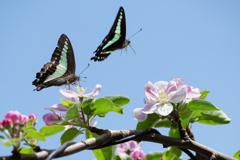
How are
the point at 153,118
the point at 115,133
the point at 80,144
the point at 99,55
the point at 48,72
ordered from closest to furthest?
the point at 80,144
the point at 115,133
the point at 153,118
the point at 48,72
the point at 99,55

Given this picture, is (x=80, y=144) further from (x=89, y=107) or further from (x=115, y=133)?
(x=89, y=107)

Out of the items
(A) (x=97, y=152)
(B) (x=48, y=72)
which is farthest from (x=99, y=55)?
(A) (x=97, y=152)

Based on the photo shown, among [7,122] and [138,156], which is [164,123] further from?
[7,122]

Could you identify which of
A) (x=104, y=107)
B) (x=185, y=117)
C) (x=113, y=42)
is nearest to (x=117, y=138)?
(x=104, y=107)

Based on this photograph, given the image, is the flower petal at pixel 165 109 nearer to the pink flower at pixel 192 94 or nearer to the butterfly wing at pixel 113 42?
the pink flower at pixel 192 94

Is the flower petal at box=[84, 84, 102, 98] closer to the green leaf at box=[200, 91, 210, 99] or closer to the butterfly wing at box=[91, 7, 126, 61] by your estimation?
the green leaf at box=[200, 91, 210, 99]

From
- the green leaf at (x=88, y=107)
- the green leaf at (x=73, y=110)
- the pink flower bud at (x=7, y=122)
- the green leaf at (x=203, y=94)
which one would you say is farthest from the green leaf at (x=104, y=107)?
the green leaf at (x=203, y=94)
